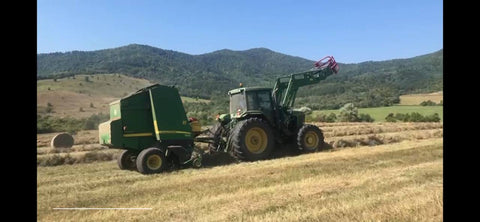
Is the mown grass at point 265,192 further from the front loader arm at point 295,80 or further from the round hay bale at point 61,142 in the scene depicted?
the round hay bale at point 61,142

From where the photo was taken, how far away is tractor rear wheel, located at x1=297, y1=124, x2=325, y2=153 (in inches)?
509

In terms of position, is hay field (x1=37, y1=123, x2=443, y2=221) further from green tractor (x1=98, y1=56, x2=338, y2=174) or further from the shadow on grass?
the shadow on grass

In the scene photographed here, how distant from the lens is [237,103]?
514 inches

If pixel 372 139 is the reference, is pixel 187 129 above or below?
above

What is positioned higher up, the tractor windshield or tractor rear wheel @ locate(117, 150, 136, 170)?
the tractor windshield

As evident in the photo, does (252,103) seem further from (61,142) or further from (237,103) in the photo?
(61,142)

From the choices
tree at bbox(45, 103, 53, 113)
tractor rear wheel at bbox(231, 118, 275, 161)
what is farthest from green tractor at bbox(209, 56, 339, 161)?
tree at bbox(45, 103, 53, 113)

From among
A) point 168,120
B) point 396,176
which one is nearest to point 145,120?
point 168,120

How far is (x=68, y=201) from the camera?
668cm

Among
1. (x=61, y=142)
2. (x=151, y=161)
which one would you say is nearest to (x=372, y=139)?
(x=151, y=161)

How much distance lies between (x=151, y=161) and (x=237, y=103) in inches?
157

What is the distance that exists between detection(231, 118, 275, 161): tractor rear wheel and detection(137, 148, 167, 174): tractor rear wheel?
234 centimetres
